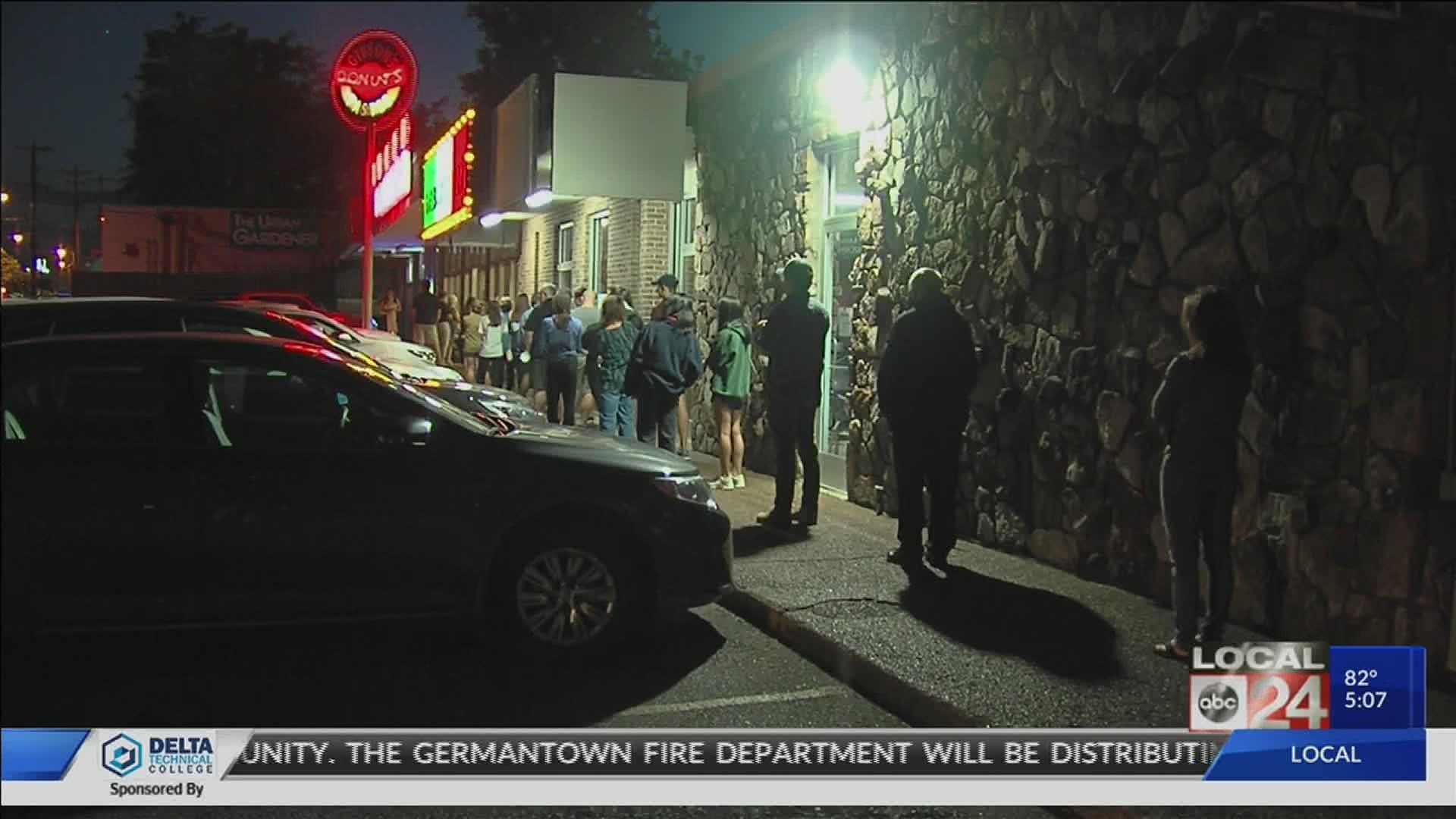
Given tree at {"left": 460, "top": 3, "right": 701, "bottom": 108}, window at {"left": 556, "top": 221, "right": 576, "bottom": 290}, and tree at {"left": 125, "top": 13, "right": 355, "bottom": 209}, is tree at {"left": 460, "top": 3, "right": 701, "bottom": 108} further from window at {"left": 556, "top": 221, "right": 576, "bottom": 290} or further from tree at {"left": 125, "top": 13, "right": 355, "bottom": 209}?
window at {"left": 556, "top": 221, "right": 576, "bottom": 290}

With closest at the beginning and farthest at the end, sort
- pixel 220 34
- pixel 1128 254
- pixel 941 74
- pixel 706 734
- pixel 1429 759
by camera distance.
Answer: pixel 1429 759 → pixel 706 734 → pixel 1128 254 → pixel 941 74 → pixel 220 34

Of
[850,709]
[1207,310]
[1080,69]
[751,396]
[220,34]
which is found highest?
[220,34]

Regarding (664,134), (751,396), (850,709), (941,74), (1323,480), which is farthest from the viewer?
(664,134)

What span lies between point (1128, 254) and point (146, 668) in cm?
563

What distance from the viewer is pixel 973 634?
7258 mm

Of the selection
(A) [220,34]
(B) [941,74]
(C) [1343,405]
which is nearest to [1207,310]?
(C) [1343,405]

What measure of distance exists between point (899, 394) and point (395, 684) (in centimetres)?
360

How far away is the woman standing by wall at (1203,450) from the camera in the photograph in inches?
254

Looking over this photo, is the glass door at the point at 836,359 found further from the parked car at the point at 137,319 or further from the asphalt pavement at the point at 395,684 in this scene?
the asphalt pavement at the point at 395,684

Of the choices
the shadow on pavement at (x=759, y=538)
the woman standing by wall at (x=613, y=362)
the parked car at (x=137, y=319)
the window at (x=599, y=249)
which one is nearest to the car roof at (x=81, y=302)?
the parked car at (x=137, y=319)

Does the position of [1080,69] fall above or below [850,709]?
above

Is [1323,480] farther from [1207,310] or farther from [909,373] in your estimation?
[909,373]

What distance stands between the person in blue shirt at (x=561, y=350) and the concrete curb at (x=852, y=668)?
748 centimetres

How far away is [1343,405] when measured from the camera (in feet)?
21.9
